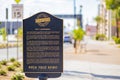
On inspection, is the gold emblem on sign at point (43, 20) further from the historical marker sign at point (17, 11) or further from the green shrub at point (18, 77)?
the historical marker sign at point (17, 11)

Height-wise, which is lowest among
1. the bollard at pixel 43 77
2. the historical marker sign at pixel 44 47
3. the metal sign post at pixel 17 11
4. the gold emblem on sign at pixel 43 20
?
the bollard at pixel 43 77

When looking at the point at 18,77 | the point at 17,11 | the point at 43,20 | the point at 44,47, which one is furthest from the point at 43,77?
the point at 17,11

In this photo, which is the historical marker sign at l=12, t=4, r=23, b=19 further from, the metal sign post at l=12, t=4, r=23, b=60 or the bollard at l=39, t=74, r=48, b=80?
the bollard at l=39, t=74, r=48, b=80

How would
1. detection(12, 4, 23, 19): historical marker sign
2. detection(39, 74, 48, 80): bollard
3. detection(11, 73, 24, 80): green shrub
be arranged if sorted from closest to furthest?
detection(39, 74, 48, 80): bollard
detection(11, 73, 24, 80): green shrub
detection(12, 4, 23, 19): historical marker sign

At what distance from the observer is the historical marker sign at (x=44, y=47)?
12.1m

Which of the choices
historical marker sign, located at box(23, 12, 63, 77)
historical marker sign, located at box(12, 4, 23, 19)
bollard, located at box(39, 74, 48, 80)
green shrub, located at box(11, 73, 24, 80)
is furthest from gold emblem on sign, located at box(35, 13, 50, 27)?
historical marker sign, located at box(12, 4, 23, 19)

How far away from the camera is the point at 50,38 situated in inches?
476

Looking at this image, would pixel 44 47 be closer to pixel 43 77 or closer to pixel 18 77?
pixel 43 77

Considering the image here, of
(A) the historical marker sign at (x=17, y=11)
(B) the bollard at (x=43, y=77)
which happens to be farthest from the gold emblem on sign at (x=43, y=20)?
(A) the historical marker sign at (x=17, y=11)

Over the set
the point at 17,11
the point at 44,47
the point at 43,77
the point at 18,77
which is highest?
the point at 17,11

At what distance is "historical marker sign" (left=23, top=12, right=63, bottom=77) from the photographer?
39.6 feet

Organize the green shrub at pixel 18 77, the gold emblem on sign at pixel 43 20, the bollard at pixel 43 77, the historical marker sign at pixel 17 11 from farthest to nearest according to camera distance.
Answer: the historical marker sign at pixel 17 11
the green shrub at pixel 18 77
the gold emblem on sign at pixel 43 20
the bollard at pixel 43 77

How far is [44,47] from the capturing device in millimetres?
12078

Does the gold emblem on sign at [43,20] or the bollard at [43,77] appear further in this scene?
the gold emblem on sign at [43,20]
